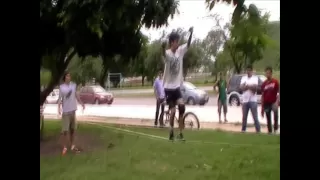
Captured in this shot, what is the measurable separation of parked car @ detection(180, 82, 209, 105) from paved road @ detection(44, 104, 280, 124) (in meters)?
0.08

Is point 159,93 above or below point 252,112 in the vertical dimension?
above

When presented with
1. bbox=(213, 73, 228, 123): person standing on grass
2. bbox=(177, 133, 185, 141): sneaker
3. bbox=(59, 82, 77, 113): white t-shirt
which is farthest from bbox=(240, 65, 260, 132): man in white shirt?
bbox=(59, 82, 77, 113): white t-shirt

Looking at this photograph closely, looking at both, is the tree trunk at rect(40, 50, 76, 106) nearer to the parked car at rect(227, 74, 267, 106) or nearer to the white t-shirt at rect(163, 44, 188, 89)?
the white t-shirt at rect(163, 44, 188, 89)

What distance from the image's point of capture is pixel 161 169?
3217 millimetres

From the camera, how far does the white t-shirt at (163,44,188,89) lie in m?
3.46

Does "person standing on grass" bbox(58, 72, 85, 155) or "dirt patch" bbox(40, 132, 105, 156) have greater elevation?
"person standing on grass" bbox(58, 72, 85, 155)

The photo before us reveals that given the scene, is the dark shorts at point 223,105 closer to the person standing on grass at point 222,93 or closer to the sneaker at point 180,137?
the person standing on grass at point 222,93

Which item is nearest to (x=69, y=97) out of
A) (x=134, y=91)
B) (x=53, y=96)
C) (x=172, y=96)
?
(x=53, y=96)

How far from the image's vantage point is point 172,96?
3748 millimetres

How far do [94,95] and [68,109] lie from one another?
0.33 m

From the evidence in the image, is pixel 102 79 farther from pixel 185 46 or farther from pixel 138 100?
pixel 185 46
